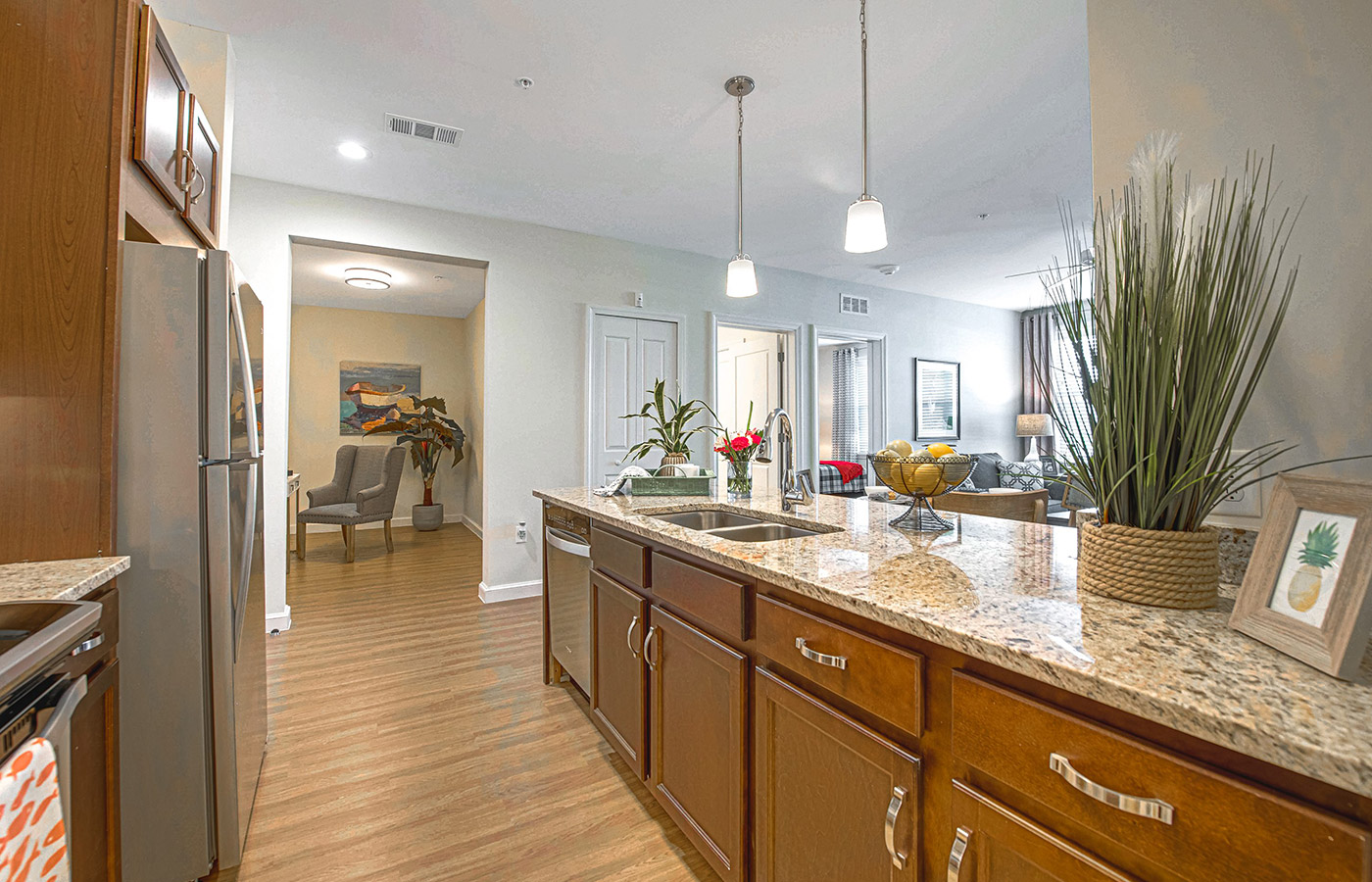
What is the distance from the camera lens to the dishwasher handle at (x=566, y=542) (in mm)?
2217

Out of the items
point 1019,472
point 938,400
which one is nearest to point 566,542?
point 938,400

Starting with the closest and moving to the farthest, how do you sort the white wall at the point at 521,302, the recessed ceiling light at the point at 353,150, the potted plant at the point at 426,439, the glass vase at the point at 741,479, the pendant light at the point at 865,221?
1. the pendant light at the point at 865,221
2. the glass vase at the point at 741,479
3. the recessed ceiling light at the point at 353,150
4. the white wall at the point at 521,302
5. the potted plant at the point at 426,439

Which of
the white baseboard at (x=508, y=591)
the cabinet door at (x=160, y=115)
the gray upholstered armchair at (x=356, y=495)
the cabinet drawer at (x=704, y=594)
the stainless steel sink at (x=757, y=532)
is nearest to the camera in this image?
the cabinet drawer at (x=704, y=594)

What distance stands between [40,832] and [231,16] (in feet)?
8.82

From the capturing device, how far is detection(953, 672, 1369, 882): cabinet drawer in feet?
1.70

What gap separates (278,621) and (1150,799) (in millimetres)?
4041

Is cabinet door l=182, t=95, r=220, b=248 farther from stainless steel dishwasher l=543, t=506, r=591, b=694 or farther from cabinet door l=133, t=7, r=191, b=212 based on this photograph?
stainless steel dishwasher l=543, t=506, r=591, b=694

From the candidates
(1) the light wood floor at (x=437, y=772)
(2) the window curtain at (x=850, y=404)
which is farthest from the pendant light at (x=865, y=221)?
(2) the window curtain at (x=850, y=404)

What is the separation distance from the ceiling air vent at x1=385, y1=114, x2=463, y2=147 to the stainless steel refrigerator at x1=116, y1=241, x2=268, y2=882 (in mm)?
1767

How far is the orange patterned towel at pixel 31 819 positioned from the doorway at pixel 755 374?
4164 millimetres

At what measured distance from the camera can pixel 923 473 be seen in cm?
Result: 152

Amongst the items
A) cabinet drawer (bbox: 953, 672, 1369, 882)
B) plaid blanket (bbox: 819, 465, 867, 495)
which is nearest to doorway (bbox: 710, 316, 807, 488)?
plaid blanket (bbox: 819, 465, 867, 495)

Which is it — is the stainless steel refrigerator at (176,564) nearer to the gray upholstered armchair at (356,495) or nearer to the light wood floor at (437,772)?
the light wood floor at (437,772)

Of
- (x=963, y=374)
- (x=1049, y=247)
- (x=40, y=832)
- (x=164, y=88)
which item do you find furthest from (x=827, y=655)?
(x=963, y=374)
